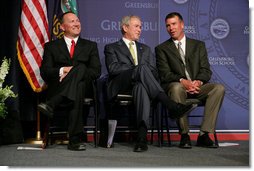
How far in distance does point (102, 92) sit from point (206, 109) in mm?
1355

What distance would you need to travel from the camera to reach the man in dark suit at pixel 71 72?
4.40 meters

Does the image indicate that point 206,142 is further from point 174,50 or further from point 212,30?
point 212,30

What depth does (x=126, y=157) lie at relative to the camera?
12.6 ft

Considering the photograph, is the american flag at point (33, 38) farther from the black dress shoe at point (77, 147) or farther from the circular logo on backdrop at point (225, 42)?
the circular logo on backdrop at point (225, 42)

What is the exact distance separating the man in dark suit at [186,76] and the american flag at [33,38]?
1.30 m

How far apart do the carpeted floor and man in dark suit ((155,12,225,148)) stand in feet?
0.83

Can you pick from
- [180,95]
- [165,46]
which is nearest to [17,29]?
[165,46]

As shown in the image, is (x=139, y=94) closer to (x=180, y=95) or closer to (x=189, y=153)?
(x=180, y=95)

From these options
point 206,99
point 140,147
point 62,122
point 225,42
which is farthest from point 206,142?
point 62,122

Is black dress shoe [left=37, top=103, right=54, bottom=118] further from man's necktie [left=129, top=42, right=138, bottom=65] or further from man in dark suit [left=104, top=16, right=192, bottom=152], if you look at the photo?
man's necktie [left=129, top=42, right=138, bottom=65]

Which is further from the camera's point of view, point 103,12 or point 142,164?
point 103,12

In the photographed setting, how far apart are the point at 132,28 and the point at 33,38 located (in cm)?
110

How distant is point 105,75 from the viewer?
563 centimetres

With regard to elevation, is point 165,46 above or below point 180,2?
below
